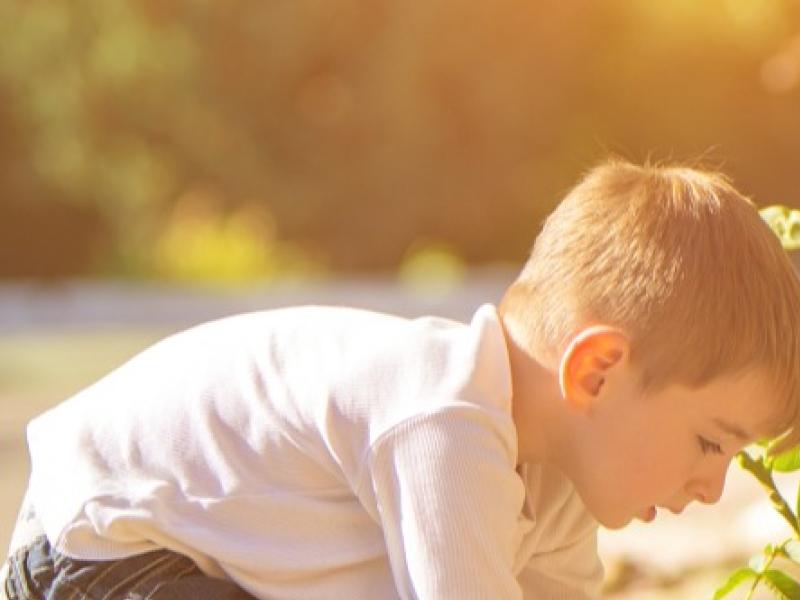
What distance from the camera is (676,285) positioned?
246 cm

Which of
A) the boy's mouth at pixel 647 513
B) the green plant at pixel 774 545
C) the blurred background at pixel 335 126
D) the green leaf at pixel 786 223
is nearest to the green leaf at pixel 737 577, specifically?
the green plant at pixel 774 545

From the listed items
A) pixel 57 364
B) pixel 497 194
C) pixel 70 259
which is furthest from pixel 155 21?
pixel 57 364

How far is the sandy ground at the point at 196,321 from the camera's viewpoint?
4.31 m

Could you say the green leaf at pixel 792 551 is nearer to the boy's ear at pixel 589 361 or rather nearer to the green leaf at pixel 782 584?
the green leaf at pixel 782 584

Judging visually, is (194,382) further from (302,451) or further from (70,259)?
(70,259)

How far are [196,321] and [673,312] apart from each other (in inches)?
462

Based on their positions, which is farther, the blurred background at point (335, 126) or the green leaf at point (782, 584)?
the blurred background at point (335, 126)

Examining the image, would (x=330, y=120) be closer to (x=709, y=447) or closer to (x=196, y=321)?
(x=196, y=321)

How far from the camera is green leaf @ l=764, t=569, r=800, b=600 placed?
2.73 meters

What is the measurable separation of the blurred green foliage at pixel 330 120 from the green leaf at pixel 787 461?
45.8ft

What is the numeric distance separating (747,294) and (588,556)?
24.4 inches

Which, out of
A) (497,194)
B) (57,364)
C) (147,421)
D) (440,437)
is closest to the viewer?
(440,437)

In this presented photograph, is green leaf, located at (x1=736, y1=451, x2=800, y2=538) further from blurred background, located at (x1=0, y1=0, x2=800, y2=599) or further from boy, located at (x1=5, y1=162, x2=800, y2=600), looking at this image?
blurred background, located at (x1=0, y1=0, x2=800, y2=599)

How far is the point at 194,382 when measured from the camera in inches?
106
